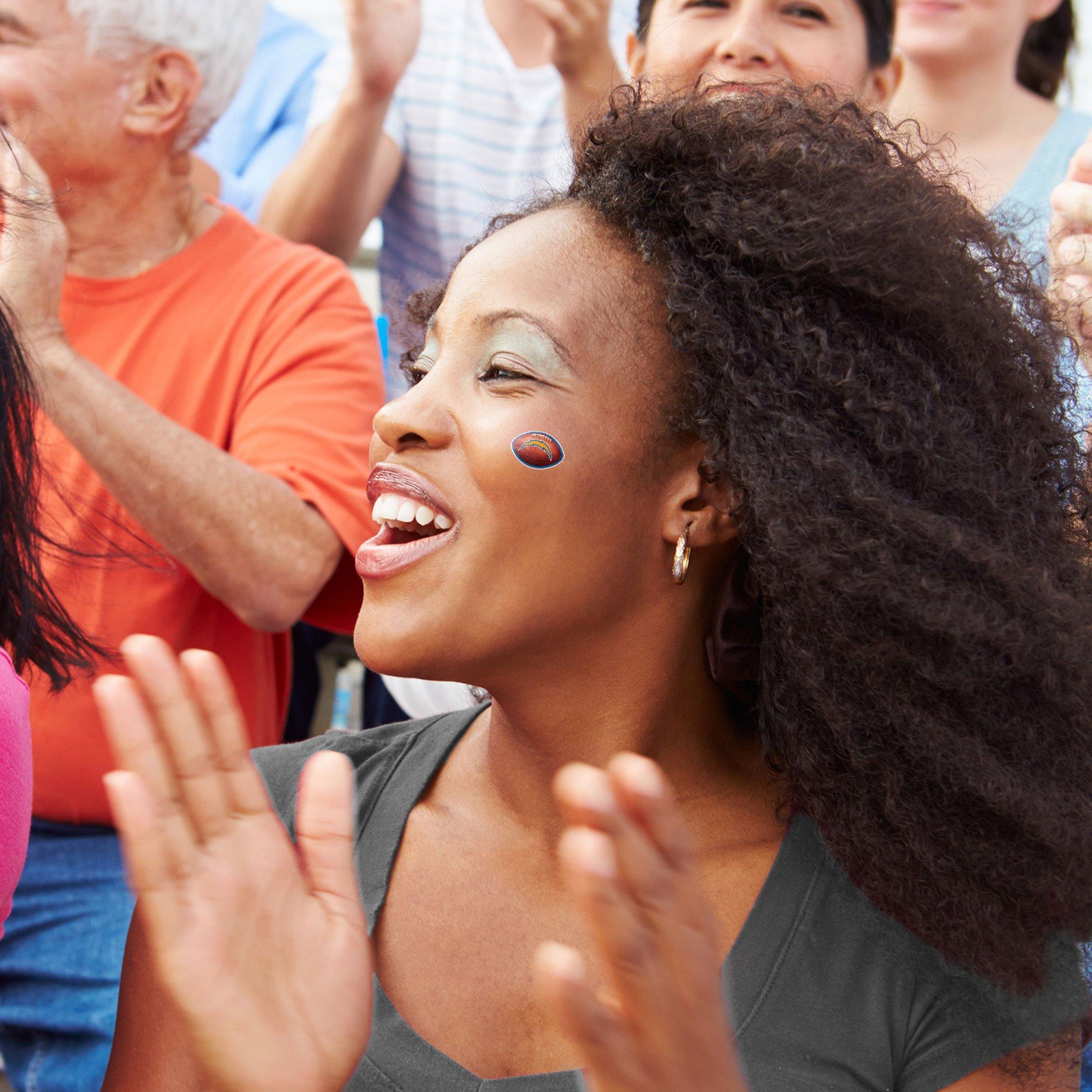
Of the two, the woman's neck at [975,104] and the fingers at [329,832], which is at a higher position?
the woman's neck at [975,104]

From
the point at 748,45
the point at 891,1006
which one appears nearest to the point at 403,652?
the point at 891,1006

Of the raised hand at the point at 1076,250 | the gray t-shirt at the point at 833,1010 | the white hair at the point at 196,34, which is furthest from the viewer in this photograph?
the white hair at the point at 196,34

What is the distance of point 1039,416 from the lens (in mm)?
1546

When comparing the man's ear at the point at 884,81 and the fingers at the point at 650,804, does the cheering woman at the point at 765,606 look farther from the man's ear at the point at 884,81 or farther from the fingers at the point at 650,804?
the man's ear at the point at 884,81

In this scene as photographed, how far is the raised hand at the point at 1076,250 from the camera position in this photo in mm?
1926

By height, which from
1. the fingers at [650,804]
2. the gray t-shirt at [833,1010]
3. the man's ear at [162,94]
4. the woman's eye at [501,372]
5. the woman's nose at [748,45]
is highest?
the woman's nose at [748,45]

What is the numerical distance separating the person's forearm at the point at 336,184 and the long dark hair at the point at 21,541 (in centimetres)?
127

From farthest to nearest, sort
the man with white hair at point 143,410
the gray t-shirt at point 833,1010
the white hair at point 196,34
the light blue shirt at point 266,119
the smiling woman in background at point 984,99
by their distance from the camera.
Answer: the light blue shirt at point 266,119
the smiling woman in background at point 984,99
the white hair at point 196,34
the man with white hair at point 143,410
the gray t-shirt at point 833,1010

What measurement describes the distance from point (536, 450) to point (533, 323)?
0.17 metres

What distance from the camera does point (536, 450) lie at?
1511 mm

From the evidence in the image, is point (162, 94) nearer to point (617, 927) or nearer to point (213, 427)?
point (213, 427)

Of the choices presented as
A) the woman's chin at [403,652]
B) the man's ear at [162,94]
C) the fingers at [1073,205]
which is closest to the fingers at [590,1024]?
the woman's chin at [403,652]

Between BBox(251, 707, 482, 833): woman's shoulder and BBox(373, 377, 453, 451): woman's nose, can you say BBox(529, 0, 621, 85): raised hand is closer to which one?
BBox(373, 377, 453, 451): woman's nose

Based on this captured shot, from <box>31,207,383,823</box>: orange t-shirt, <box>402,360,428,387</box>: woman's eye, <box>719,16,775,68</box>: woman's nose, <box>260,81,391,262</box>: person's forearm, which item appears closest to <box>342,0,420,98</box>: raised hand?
<box>260,81,391,262</box>: person's forearm
